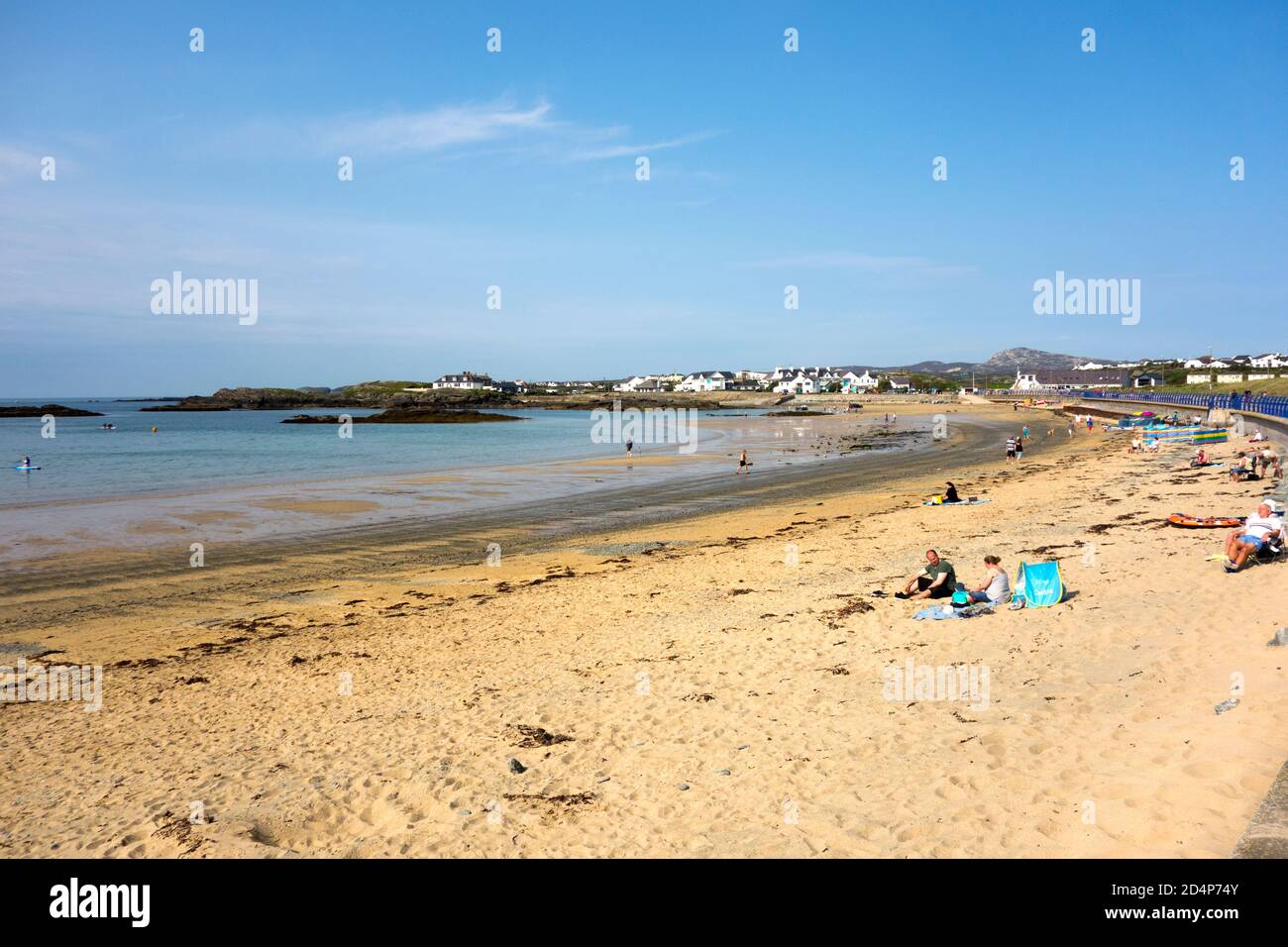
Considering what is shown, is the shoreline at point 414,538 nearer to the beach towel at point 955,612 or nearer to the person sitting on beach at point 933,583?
the person sitting on beach at point 933,583

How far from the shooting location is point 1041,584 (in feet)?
38.5

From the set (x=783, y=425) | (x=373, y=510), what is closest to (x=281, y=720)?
(x=373, y=510)

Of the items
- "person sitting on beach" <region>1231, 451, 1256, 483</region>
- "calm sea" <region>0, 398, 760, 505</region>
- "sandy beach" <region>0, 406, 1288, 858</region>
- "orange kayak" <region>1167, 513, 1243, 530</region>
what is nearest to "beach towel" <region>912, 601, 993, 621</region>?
"sandy beach" <region>0, 406, 1288, 858</region>

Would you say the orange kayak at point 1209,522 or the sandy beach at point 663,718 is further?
the orange kayak at point 1209,522

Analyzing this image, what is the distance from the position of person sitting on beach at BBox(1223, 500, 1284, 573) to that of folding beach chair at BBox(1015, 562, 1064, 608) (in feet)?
9.39

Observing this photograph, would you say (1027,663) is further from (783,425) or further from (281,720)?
(783,425)

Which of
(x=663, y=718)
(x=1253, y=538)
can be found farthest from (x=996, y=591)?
(x=663, y=718)

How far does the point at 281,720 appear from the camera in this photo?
9047mm

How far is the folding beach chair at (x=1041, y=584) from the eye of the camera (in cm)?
1162

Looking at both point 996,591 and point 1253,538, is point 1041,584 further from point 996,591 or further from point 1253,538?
point 1253,538

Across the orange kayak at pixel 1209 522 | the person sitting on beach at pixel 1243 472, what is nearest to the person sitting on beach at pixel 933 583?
the orange kayak at pixel 1209 522

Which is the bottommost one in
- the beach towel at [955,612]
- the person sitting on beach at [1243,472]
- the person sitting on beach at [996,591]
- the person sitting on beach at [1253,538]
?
the beach towel at [955,612]

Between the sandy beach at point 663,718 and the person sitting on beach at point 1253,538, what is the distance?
316 millimetres

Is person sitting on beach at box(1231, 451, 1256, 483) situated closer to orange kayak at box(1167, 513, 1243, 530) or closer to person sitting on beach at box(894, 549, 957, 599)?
orange kayak at box(1167, 513, 1243, 530)
